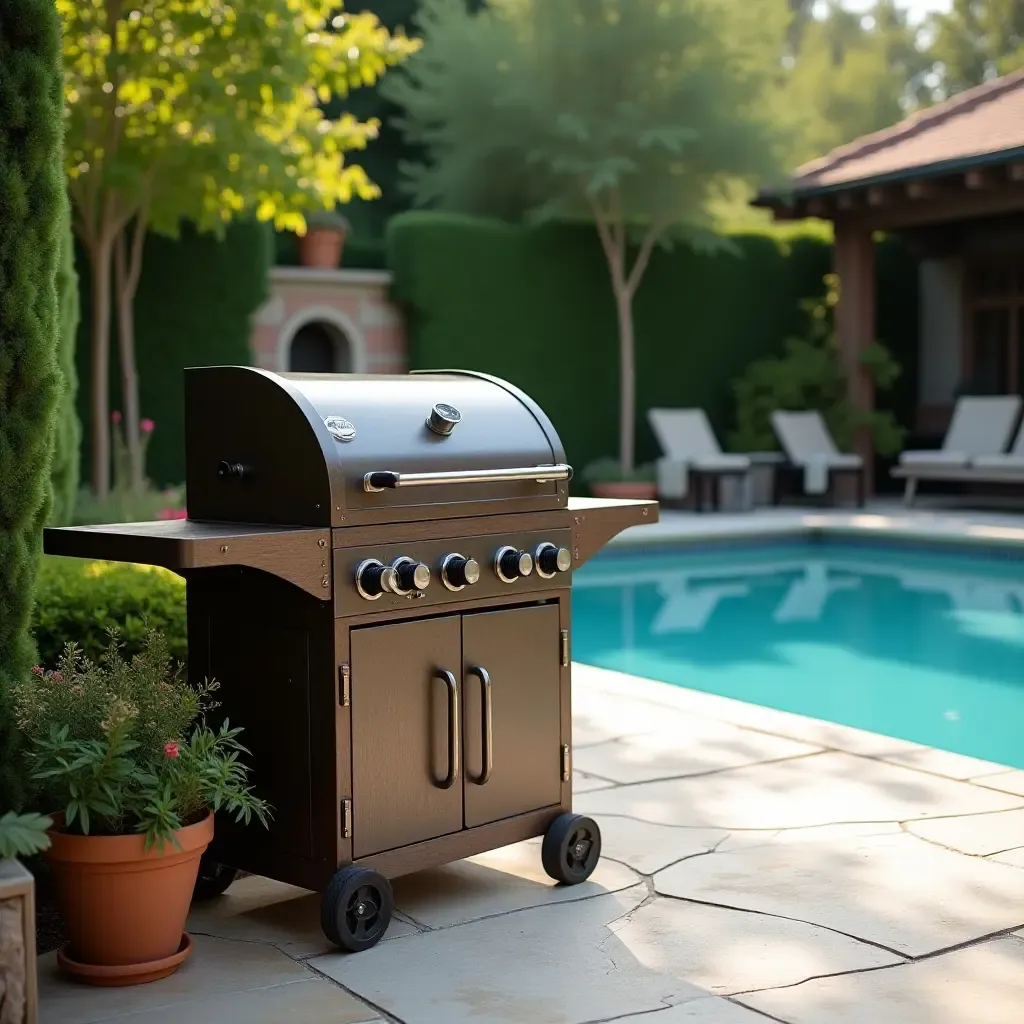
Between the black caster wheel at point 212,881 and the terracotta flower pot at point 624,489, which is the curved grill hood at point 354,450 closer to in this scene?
the black caster wheel at point 212,881

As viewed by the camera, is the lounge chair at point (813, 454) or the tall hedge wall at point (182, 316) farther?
the lounge chair at point (813, 454)

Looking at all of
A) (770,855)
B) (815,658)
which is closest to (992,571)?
(815,658)

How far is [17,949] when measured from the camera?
96.7 inches

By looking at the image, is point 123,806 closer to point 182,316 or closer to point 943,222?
point 182,316

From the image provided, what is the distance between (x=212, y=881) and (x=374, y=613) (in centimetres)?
82

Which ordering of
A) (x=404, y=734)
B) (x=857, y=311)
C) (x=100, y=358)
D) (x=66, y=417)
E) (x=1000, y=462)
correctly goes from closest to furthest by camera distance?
(x=404, y=734) < (x=66, y=417) < (x=100, y=358) < (x=1000, y=462) < (x=857, y=311)

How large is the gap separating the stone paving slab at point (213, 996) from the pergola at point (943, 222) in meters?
10.9

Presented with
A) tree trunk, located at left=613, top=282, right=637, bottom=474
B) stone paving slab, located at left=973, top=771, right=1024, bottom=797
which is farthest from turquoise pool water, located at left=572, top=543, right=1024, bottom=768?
tree trunk, located at left=613, top=282, right=637, bottom=474

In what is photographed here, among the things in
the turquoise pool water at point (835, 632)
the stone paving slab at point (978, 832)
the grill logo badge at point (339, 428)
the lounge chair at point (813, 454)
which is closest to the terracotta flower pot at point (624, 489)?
the lounge chair at point (813, 454)

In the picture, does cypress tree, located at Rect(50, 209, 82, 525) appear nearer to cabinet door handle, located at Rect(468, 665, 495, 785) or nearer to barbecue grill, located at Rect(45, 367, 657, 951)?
barbecue grill, located at Rect(45, 367, 657, 951)

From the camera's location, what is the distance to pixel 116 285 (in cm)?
1102

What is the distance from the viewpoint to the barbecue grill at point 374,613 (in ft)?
10.1

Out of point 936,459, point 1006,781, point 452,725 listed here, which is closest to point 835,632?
point 1006,781

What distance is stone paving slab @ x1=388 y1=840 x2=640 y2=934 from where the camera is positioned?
11.0 feet
